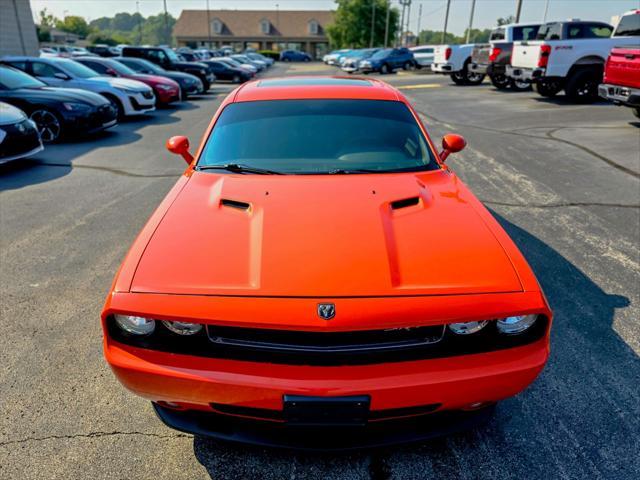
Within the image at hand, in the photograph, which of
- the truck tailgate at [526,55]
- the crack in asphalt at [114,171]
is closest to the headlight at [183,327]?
the crack in asphalt at [114,171]

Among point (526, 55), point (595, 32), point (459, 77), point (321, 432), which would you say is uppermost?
point (595, 32)

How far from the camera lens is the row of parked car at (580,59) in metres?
9.86

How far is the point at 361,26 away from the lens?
2832 inches

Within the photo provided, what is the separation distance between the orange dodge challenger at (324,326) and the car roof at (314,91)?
4.88 ft

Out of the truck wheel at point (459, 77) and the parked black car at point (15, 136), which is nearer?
the parked black car at point (15, 136)

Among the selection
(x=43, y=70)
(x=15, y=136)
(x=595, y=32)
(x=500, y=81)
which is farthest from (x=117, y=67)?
(x=595, y=32)

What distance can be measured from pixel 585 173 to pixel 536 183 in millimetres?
1058

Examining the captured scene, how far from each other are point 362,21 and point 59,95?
70.1 m

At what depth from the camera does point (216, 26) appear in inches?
3366

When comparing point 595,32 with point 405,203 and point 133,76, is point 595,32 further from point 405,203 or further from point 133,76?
point 405,203

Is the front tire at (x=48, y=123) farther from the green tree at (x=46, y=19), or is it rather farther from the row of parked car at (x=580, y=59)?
the green tree at (x=46, y=19)

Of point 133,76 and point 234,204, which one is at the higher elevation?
point 234,204

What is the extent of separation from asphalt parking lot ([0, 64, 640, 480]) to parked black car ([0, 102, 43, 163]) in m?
0.30

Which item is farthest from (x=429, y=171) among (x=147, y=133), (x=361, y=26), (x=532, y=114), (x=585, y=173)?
(x=361, y=26)
